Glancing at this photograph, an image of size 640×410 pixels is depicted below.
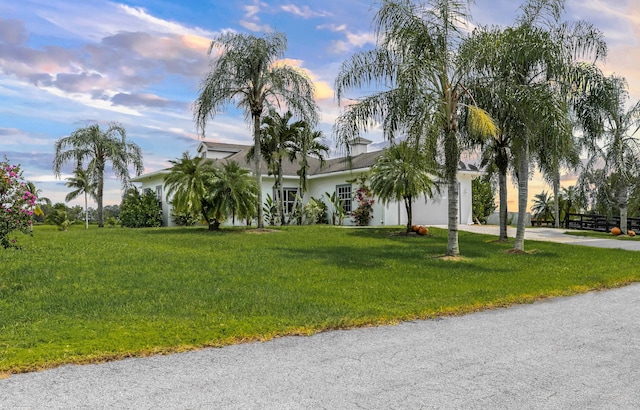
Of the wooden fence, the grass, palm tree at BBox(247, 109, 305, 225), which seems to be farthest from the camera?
the wooden fence

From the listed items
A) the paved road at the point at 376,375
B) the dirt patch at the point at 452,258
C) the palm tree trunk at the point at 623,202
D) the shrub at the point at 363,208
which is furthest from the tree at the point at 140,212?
the palm tree trunk at the point at 623,202

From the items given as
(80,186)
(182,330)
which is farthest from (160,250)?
(80,186)

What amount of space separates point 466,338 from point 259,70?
14.7m

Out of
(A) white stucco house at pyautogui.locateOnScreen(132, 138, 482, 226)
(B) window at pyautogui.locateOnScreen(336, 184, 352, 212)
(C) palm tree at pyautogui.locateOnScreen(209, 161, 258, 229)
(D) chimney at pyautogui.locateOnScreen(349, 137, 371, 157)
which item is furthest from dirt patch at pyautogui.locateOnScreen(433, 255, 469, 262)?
(D) chimney at pyautogui.locateOnScreen(349, 137, 371, 157)

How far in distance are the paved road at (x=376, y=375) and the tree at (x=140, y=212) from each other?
2195 cm

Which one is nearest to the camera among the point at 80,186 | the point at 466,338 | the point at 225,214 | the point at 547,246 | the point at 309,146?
the point at 466,338

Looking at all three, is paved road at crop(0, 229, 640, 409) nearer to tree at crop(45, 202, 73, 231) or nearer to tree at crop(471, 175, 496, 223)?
tree at crop(471, 175, 496, 223)

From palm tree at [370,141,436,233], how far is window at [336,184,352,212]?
713 centimetres

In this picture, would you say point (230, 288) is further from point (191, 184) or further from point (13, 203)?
point (191, 184)

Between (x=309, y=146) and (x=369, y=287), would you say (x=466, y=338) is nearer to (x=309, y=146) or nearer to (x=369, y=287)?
(x=369, y=287)

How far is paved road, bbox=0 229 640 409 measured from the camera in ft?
12.2

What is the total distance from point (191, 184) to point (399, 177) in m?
7.41

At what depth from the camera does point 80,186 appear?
34.6m

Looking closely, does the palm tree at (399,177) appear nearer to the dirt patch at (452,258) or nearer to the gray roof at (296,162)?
the dirt patch at (452,258)
